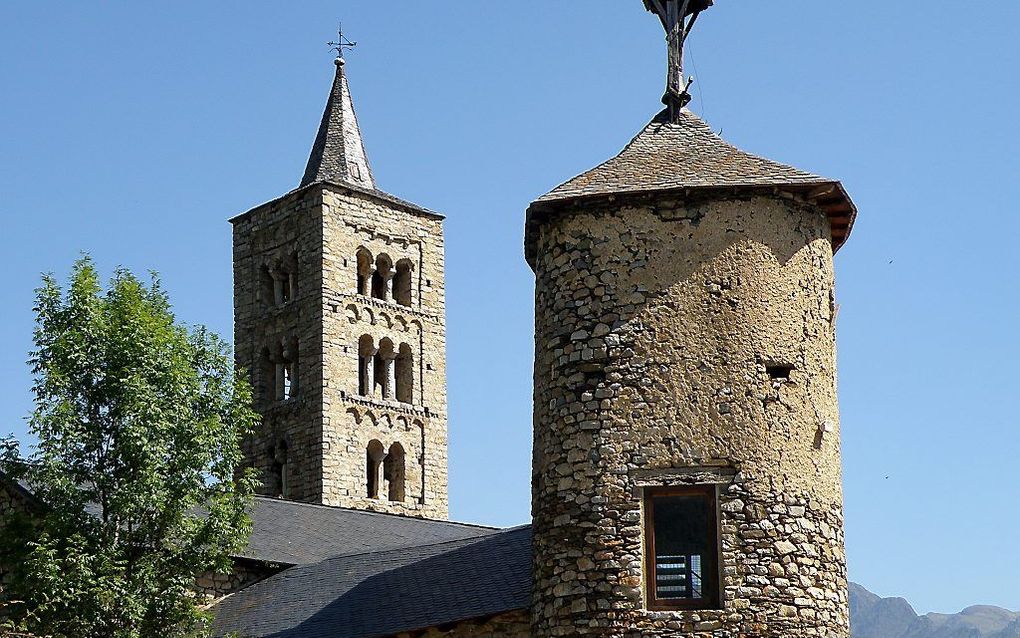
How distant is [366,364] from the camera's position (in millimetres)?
45250

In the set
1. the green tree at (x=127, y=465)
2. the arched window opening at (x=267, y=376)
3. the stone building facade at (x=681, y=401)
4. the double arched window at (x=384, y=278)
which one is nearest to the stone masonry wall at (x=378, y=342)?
the double arched window at (x=384, y=278)

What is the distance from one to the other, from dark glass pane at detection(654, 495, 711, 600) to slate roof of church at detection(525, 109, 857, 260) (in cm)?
313

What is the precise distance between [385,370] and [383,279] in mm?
2401

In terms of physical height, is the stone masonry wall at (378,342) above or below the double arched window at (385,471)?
above

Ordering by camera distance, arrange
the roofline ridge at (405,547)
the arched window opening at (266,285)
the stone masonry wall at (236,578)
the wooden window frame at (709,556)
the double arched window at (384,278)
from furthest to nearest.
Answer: the arched window opening at (266,285), the double arched window at (384,278), the stone masonry wall at (236,578), the roofline ridge at (405,547), the wooden window frame at (709,556)

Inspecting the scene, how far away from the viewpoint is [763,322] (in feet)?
58.3

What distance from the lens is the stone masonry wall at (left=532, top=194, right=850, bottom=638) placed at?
56.5 ft

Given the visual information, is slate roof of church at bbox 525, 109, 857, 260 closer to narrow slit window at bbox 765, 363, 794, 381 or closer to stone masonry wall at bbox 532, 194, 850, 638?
stone masonry wall at bbox 532, 194, 850, 638

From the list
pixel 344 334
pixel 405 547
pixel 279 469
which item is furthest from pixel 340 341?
pixel 405 547

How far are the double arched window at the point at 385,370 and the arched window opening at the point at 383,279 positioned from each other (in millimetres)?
1265

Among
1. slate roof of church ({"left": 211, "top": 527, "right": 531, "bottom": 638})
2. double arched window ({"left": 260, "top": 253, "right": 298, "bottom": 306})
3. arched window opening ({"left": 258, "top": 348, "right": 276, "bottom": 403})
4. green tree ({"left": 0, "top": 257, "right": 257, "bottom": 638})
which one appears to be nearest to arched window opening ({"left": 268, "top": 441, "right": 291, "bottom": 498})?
arched window opening ({"left": 258, "top": 348, "right": 276, "bottom": 403})

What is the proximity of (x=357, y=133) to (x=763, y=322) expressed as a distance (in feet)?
101

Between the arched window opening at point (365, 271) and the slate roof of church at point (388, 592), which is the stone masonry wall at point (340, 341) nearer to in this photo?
the arched window opening at point (365, 271)

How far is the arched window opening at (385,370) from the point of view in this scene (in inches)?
1797
